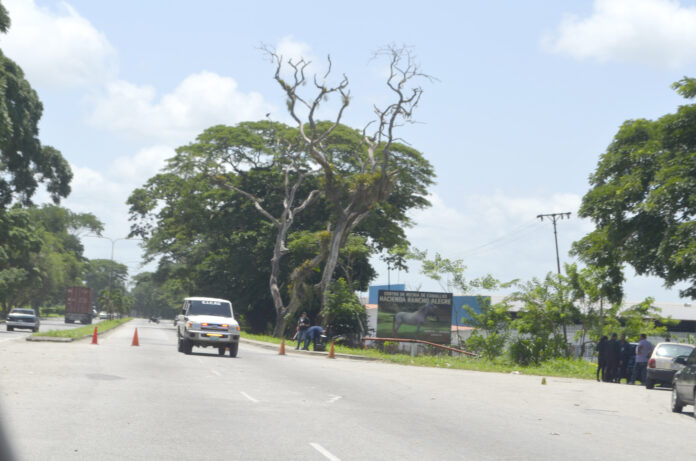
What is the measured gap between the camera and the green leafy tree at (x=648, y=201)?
26172mm

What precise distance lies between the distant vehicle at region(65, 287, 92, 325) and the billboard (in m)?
57.2

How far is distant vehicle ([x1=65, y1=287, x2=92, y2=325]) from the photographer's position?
87312 mm

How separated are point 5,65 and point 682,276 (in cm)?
3225

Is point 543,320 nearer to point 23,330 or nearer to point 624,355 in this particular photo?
point 624,355

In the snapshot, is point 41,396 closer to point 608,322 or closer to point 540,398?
point 540,398

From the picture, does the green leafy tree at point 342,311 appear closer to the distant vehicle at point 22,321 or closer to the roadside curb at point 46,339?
the roadside curb at point 46,339

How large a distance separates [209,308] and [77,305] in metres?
62.4

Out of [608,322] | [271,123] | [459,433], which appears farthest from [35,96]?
[459,433]

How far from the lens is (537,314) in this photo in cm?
3675

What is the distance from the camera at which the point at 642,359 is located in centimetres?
2856

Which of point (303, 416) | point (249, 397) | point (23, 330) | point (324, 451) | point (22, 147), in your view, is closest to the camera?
point (324, 451)

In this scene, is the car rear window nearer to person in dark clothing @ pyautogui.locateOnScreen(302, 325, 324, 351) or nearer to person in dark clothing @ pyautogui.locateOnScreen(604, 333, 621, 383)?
person in dark clothing @ pyautogui.locateOnScreen(604, 333, 621, 383)

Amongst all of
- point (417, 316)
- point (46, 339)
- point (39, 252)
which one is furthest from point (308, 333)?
point (39, 252)

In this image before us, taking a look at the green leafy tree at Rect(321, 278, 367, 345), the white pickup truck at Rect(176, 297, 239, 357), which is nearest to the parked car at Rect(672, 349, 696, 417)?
the white pickup truck at Rect(176, 297, 239, 357)
